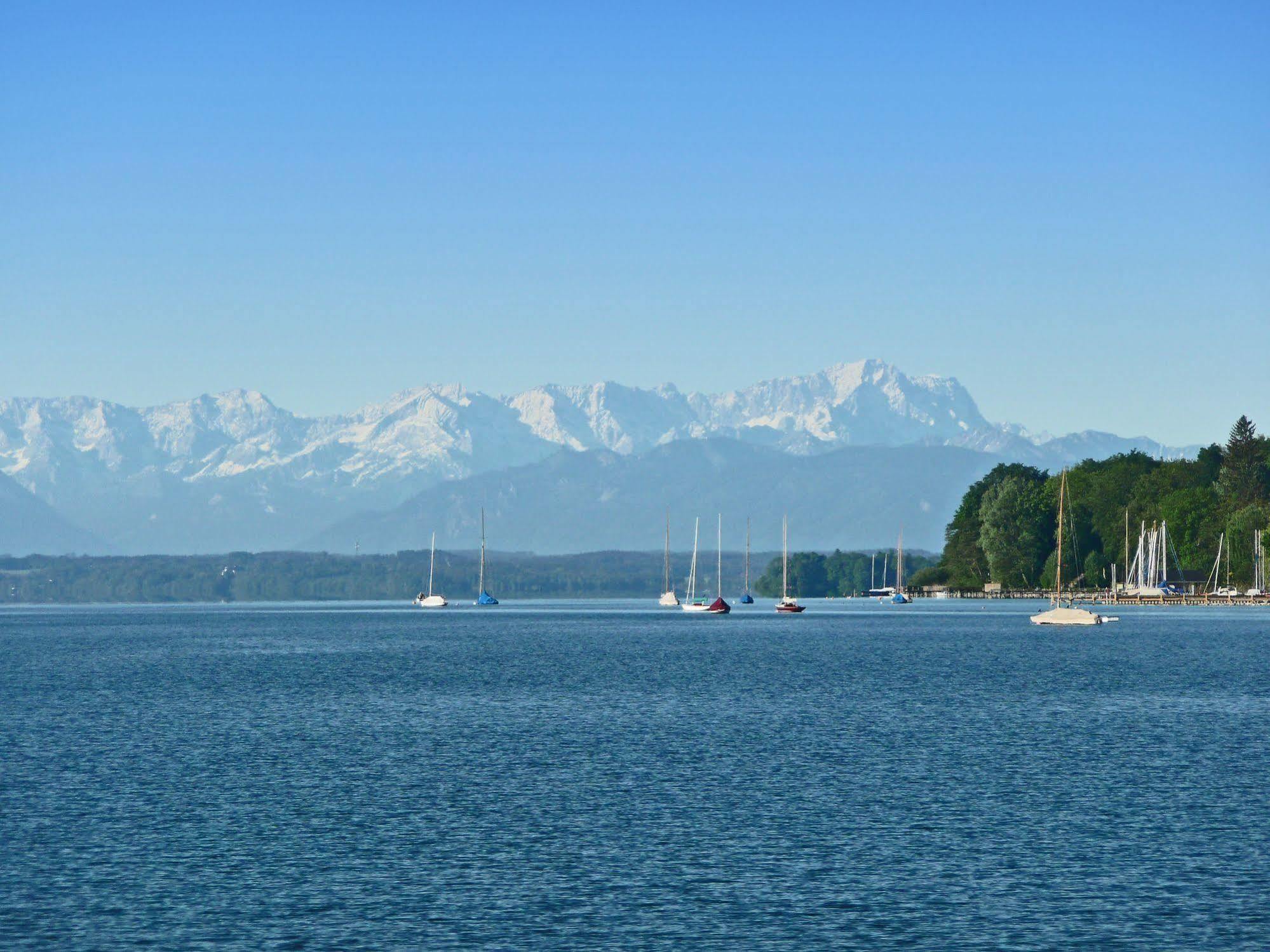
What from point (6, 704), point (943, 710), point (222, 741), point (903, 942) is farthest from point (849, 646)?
point (903, 942)

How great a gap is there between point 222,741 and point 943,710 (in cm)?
3484

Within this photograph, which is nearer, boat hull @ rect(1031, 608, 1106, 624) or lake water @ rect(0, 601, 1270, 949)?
lake water @ rect(0, 601, 1270, 949)

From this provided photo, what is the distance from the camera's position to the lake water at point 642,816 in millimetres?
35625

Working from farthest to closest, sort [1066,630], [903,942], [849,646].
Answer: [1066,630] < [849,646] < [903,942]

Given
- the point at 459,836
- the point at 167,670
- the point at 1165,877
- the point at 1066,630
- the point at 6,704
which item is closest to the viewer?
the point at 1165,877

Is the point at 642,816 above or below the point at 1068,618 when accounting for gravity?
below

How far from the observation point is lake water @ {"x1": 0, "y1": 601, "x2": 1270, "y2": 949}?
1403 inches

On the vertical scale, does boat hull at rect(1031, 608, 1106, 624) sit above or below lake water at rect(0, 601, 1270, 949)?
above

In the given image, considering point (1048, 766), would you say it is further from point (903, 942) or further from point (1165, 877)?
point (903, 942)

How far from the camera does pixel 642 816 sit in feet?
160

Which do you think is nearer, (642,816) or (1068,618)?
(642,816)

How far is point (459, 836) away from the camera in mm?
45656

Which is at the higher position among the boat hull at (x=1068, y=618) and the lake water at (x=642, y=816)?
the boat hull at (x=1068, y=618)

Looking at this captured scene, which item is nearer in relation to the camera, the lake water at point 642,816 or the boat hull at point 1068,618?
the lake water at point 642,816
